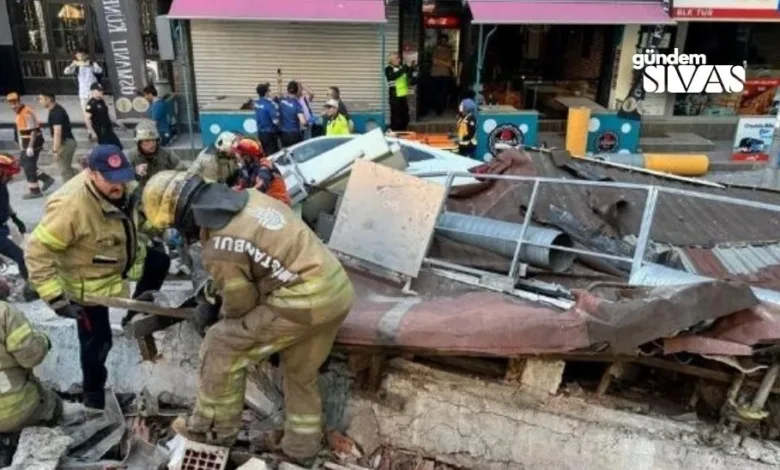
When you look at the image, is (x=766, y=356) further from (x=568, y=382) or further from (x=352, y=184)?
(x=352, y=184)

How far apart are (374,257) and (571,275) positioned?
1262mm

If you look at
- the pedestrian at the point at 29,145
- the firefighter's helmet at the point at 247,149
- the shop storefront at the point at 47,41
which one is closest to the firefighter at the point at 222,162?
the firefighter's helmet at the point at 247,149

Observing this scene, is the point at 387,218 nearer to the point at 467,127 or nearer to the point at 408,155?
the point at 408,155

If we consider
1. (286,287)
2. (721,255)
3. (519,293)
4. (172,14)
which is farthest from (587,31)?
(286,287)

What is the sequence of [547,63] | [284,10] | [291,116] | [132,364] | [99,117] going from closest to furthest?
[132,364], [99,117], [291,116], [284,10], [547,63]

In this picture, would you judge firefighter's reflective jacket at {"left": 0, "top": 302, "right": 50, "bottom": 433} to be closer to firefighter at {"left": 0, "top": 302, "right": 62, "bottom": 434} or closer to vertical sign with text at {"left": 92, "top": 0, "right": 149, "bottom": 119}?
firefighter at {"left": 0, "top": 302, "right": 62, "bottom": 434}

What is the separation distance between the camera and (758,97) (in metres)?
12.6

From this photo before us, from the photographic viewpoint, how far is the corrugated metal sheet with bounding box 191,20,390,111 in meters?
11.7

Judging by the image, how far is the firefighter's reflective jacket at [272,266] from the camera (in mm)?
3113

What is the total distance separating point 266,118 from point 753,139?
7868 millimetres

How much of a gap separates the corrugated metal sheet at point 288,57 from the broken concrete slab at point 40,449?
8.83m

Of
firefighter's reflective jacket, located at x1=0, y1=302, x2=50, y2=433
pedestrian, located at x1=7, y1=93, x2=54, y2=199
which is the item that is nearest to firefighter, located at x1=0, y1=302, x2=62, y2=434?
firefighter's reflective jacket, located at x1=0, y1=302, x2=50, y2=433

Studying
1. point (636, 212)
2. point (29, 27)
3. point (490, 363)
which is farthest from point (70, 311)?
point (29, 27)

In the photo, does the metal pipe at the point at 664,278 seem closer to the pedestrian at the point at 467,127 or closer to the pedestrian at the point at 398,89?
the pedestrian at the point at 467,127
